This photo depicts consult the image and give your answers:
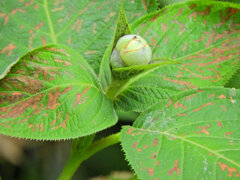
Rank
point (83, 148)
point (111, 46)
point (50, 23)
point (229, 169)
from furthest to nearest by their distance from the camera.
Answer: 1. point (50, 23)
2. point (83, 148)
3. point (111, 46)
4. point (229, 169)

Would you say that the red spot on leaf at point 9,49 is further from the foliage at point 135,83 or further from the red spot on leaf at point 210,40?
the red spot on leaf at point 210,40

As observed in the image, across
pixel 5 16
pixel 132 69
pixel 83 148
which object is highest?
pixel 5 16

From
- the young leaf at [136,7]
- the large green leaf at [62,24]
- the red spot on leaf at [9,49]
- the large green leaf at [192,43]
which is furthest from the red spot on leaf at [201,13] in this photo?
the red spot on leaf at [9,49]

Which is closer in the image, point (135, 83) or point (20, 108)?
point (20, 108)

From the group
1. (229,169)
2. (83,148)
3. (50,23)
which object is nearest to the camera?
(229,169)

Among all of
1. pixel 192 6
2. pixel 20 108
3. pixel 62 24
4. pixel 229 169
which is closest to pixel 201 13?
pixel 192 6

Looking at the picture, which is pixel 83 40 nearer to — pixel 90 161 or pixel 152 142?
pixel 152 142

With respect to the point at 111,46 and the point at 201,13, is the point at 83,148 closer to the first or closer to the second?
the point at 111,46

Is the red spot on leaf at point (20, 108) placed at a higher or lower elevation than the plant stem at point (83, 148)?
higher
